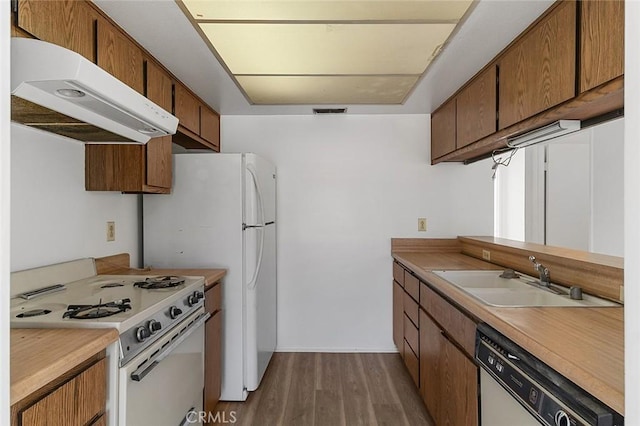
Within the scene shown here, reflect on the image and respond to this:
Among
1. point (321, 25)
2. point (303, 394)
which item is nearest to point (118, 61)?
point (321, 25)

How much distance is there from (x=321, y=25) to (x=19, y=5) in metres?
1.13

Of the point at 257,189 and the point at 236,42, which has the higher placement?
the point at 236,42

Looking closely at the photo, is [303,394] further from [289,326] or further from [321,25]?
[321,25]

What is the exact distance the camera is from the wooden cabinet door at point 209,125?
2883 mm

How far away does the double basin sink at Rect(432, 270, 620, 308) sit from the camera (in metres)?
1.55

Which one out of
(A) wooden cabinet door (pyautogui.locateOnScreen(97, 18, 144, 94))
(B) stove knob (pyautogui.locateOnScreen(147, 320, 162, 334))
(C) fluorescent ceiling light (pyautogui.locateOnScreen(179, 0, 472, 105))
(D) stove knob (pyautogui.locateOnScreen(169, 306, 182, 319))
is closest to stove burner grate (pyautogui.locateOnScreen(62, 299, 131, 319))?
(B) stove knob (pyautogui.locateOnScreen(147, 320, 162, 334))

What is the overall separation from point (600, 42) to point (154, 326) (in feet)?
6.46

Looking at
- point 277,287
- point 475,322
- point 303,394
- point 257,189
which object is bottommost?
point 303,394

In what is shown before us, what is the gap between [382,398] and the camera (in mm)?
2539

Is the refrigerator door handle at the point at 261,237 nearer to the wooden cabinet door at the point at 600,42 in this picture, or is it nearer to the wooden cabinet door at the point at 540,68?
the wooden cabinet door at the point at 540,68

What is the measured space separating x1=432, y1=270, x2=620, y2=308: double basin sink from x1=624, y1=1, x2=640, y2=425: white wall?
86cm

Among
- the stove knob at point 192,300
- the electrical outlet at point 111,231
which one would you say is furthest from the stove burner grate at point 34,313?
the electrical outlet at point 111,231

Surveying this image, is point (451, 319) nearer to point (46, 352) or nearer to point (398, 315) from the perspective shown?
point (398, 315)

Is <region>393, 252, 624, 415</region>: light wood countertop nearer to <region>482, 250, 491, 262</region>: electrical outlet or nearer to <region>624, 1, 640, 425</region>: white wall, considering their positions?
<region>624, 1, 640, 425</region>: white wall
